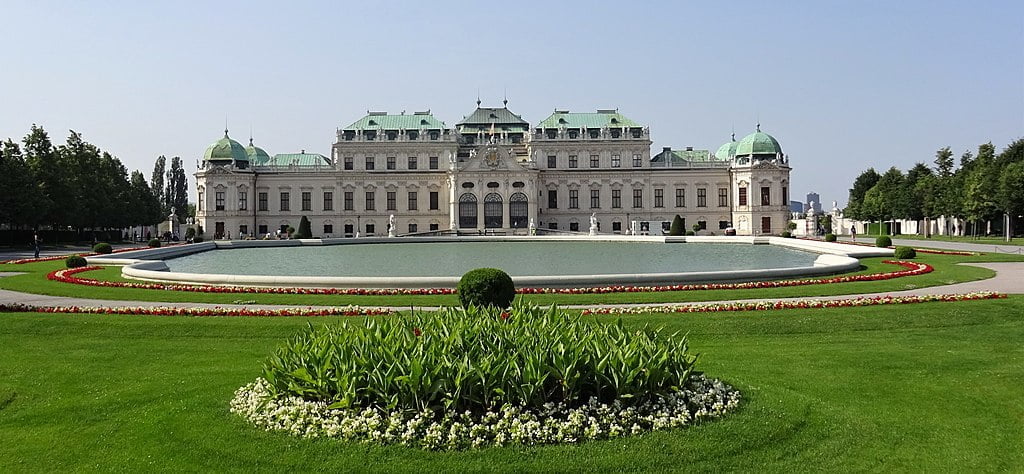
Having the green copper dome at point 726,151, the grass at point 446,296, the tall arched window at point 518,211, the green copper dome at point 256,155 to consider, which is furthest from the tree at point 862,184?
the grass at point 446,296

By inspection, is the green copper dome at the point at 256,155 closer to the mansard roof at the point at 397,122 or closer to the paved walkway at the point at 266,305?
the mansard roof at the point at 397,122

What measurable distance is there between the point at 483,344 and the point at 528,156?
83295 mm

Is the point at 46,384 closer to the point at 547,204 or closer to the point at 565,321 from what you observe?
the point at 565,321

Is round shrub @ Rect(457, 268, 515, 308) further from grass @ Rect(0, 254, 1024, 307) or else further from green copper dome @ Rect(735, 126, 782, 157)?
green copper dome @ Rect(735, 126, 782, 157)

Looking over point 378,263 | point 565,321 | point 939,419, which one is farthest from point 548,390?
point 378,263

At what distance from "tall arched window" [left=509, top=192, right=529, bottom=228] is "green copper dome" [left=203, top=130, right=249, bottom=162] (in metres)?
31.1

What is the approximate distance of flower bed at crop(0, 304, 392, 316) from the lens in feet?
57.3

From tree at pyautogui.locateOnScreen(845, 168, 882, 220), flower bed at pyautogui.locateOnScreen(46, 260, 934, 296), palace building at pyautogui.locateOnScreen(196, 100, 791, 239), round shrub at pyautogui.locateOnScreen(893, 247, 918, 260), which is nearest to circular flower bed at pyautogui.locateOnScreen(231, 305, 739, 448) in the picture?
flower bed at pyautogui.locateOnScreen(46, 260, 934, 296)

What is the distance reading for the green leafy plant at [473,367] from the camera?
27.1ft

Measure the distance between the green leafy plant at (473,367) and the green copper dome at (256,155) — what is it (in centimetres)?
8885

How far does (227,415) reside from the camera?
30.0ft

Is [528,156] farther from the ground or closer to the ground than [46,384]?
farther from the ground

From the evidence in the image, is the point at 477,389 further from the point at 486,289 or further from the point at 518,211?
the point at 518,211

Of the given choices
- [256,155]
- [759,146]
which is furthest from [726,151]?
[256,155]
